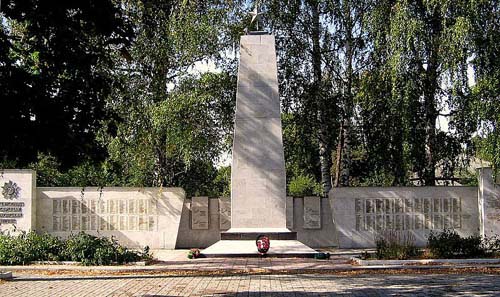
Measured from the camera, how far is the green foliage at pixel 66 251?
50.6 ft

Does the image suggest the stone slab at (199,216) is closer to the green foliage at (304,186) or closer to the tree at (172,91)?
the tree at (172,91)

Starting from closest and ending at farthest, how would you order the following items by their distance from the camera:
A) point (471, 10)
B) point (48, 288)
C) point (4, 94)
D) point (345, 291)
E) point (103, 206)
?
point (4, 94)
point (345, 291)
point (48, 288)
point (471, 10)
point (103, 206)

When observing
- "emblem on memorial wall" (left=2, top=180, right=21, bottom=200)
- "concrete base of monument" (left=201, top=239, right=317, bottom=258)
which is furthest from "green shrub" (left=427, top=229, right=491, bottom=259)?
"emblem on memorial wall" (left=2, top=180, right=21, bottom=200)

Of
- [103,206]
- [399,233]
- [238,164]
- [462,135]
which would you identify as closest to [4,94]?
[238,164]

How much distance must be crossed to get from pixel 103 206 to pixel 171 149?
2.87m

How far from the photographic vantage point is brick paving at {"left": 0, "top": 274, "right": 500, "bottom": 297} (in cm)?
1078

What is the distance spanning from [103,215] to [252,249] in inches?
238

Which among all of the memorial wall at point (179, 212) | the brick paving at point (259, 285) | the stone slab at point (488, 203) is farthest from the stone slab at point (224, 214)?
the brick paving at point (259, 285)

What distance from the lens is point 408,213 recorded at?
21016 millimetres

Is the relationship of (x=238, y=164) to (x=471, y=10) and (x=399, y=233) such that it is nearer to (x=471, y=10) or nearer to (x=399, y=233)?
(x=399, y=233)

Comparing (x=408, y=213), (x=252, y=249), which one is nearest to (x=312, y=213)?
(x=408, y=213)

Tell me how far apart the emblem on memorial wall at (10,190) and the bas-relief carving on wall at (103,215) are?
117 cm

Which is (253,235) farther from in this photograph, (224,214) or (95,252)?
(95,252)

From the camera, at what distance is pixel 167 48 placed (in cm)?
2111
